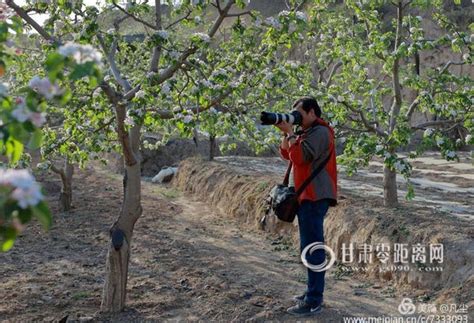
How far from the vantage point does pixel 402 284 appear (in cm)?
658

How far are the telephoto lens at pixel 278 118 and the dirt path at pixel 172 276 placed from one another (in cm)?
181

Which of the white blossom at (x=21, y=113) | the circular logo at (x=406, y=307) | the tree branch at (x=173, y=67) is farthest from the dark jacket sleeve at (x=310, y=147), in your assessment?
the white blossom at (x=21, y=113)

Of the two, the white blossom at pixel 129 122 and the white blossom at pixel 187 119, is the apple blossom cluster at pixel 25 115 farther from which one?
the white blossom at pixel 129 122

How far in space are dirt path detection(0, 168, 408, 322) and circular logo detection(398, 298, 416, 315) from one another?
0.24ft

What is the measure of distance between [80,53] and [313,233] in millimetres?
3492

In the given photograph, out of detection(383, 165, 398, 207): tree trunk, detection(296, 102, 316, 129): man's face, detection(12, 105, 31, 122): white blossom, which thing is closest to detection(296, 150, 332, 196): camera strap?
detection(296, 102, 316, 129): man's face

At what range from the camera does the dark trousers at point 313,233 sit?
5.24 metres

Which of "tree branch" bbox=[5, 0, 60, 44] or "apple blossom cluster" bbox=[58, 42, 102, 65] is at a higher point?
"tree branch" bbox=[5, 0, 60, 44]

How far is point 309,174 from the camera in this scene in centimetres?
523

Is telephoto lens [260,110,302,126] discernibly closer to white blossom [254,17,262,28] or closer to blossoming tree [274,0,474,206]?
white blossom [254,17,262,28]

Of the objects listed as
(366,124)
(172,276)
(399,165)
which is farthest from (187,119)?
(366,124)

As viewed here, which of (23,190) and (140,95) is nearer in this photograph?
(23,190)

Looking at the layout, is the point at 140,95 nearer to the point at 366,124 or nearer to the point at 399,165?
the point at 399,165

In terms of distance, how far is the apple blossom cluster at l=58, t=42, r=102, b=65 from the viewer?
7.23 feet
